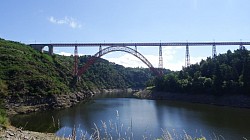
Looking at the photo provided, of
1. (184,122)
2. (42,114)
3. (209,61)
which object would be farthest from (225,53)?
(42,114)

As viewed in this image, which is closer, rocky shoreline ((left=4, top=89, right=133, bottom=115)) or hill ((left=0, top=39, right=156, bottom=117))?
rocky shoreline ((left=4, top=89, right=133, bottom=115))

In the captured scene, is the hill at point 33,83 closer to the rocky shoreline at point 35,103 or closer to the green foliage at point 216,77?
the rocky shoreline at point 35,103

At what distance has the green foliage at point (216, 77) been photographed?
175 feet

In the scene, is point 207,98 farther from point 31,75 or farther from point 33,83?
point 31,75

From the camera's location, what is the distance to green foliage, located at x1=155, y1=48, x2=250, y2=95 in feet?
175

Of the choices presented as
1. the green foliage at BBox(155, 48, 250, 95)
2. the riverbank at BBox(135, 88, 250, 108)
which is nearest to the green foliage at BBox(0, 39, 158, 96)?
the riverbank at BBox(135, 88, 250, 108)

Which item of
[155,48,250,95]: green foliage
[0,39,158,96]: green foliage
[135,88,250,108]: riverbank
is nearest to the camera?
[0,39,158,96]: green foliage

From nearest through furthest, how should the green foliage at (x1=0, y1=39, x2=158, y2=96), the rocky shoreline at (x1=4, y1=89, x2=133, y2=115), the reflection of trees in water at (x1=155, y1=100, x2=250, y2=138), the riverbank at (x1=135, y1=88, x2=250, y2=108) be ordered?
the reflection of trees in water at (x1=155, y1=100, x2=250, y2=138) < the rocky shoreline at (x1=4, y1=89, x2=133, y2=115) < the green foliage at (x1=0, y1=39, x2=158, y2=96) < the riverbank at (x1=135, y1=88, x2=250, y2=108)

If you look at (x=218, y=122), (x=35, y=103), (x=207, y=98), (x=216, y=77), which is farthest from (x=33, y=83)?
(x=216, y=77)

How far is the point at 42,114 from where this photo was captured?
141 feet

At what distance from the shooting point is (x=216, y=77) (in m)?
58.8

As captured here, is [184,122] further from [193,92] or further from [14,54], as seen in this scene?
[14,54]

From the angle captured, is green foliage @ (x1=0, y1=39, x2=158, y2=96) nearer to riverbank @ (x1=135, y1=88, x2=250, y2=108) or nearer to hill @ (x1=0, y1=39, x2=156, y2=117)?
hill @ (x1=0, y1=39, x2=156, y2=117)

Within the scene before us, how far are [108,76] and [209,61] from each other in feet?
186
